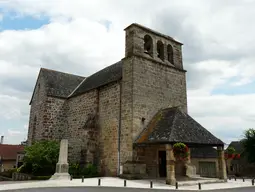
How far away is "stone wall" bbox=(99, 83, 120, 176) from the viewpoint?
16.9 m

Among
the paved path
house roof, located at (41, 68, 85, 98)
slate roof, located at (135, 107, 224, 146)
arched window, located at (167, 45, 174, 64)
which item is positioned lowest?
the paved path

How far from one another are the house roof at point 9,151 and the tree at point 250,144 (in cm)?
3231

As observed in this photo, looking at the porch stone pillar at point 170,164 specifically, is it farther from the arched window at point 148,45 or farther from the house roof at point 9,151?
the house roof at point 9,151

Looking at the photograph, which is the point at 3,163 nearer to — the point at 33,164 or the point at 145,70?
the point at 33,164

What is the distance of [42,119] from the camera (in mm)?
21750

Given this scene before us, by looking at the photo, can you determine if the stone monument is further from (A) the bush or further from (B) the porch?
(B) the porch

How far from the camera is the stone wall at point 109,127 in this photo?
664 inches

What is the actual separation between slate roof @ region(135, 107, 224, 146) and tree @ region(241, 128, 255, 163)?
47.0ft

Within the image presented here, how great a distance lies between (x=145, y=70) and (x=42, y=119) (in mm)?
10706

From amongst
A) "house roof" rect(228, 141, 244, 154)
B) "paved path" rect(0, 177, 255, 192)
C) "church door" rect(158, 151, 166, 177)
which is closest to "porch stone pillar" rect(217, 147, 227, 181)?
"paved path" rect(0, 177, 255, 192)

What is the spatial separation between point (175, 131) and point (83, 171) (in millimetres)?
7323

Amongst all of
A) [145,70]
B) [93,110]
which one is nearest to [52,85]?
[93,110]

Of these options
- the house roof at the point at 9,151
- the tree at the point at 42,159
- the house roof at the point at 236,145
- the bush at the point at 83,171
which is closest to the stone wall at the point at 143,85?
the bush at the point at 83,171

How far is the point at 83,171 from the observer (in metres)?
16.8
